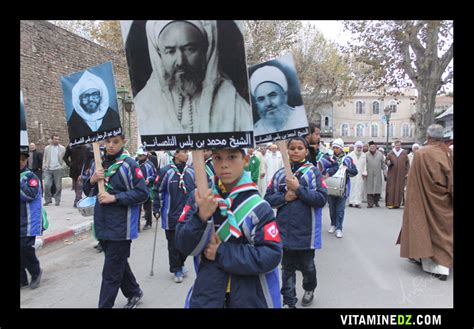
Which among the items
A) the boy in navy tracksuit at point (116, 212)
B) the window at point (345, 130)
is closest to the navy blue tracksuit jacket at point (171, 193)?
the boy in navy tracksuit at point (116, 212)

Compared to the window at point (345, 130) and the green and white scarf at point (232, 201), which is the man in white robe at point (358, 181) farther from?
the window at point (345, 130)

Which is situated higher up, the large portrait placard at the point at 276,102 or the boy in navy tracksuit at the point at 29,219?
the large portrait placard at the point at 276,102

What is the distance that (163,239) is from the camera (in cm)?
800

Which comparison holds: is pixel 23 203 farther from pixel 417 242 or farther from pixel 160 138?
pixel 417 242

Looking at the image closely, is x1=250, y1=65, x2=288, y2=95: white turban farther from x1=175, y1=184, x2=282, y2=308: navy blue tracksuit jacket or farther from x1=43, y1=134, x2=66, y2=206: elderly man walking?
x1=43, y1=134, x2=66, y2=206: elderly man walking

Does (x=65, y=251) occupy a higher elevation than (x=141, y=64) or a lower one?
lower

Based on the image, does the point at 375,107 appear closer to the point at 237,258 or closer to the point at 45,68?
the point at 45,68

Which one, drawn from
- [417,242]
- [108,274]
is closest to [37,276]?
[108,274]

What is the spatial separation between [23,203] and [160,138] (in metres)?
3.24

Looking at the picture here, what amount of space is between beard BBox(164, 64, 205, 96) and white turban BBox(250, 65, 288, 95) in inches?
66.5

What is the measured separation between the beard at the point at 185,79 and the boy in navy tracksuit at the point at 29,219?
3.15 meters

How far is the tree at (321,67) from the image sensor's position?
101 ft

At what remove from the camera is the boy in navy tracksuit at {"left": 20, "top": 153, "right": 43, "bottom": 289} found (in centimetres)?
477

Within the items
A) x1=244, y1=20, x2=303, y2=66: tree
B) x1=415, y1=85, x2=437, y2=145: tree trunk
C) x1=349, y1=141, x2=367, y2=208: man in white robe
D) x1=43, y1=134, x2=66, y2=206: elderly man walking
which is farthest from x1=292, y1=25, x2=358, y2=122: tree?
x1=43, y1=134, x2=66, y2=206: elderly man walking
